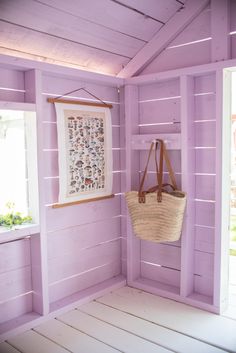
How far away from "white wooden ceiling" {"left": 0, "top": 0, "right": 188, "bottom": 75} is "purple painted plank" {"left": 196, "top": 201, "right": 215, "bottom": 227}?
1289mm

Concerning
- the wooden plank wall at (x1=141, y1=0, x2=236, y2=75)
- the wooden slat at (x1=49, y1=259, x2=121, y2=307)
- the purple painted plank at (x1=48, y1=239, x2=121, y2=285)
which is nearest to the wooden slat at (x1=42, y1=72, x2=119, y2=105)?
the wooden plank wall at (x1=141, y1=0, x2=236, y2=75)

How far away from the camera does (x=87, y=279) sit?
2938mm

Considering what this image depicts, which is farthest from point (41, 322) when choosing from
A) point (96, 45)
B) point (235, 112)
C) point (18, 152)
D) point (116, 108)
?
point (235, 112)

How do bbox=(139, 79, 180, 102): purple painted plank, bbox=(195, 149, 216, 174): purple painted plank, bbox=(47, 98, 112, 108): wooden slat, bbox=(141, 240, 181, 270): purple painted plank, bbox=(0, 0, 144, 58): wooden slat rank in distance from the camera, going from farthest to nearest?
bbox=(141, 240, 181, 270): purple painted plank → bbox=(139, 79, 180, 102): purple painted plank → bbox=(195, 149, 216, 174): purple painted plank → bbox=(47, 98, 112, 108): wooden slat → bbox=(0, 0, 144, 58): wooden slat

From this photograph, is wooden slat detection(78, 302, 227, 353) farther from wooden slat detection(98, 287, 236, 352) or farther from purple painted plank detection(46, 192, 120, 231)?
purple painted plank detection(46, 192, 120, 231)

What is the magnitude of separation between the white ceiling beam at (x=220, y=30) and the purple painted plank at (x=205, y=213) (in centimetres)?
102

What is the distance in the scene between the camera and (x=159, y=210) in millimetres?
2627

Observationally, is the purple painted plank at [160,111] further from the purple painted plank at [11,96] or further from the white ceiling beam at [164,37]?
the purple painted plank at [11,96]

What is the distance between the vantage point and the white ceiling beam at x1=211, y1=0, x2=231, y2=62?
2.45 metres

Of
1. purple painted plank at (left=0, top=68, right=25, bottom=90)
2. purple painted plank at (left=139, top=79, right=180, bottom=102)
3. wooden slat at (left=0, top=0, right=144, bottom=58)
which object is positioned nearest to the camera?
wooden slat at (left=0, top=0, right=144, bottom=58)

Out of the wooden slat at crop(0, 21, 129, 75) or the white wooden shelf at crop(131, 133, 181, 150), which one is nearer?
the wooden slat at crop(0, 21, 129, 75)

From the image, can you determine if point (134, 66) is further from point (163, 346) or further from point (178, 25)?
point (163, 346)

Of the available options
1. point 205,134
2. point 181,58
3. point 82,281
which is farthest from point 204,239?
point 181,58

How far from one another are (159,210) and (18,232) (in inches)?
38.3
